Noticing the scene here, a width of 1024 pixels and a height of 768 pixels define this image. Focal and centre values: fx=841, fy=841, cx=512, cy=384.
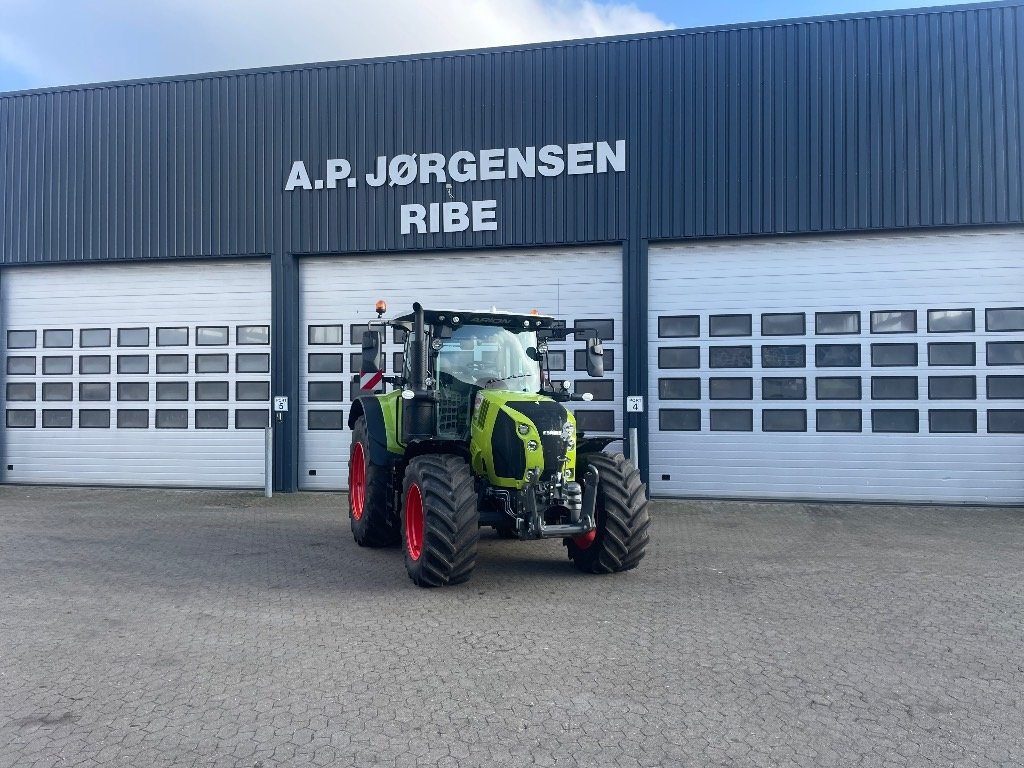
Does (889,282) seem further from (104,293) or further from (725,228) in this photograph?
(104,293)

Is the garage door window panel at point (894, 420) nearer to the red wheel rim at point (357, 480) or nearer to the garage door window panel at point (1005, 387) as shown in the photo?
the garage door window panel at point (1005, 387)

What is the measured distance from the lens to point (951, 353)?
13.0m

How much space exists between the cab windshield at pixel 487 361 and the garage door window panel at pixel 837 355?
6553 mm

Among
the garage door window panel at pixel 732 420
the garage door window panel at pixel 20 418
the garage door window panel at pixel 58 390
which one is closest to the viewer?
the garage door window panel at pixel 732 420

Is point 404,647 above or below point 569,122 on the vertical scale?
below

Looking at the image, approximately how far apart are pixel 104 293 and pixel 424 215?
246 inches

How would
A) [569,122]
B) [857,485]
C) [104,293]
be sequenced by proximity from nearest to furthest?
[857,485] < [569,122] < [104,293]

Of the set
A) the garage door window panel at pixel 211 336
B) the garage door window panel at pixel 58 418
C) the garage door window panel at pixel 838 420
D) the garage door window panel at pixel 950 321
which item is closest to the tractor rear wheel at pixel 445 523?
the garage door window panel at pixel 838 420

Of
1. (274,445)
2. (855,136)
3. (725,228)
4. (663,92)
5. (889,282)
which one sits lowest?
(274,445)

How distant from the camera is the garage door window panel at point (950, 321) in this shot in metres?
12.9

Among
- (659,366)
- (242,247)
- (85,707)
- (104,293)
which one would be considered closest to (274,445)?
(242,247)

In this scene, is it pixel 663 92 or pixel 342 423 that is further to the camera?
pixel 342 423

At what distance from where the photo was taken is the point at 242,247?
1480 cm

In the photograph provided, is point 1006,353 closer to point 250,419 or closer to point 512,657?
point 512,657
